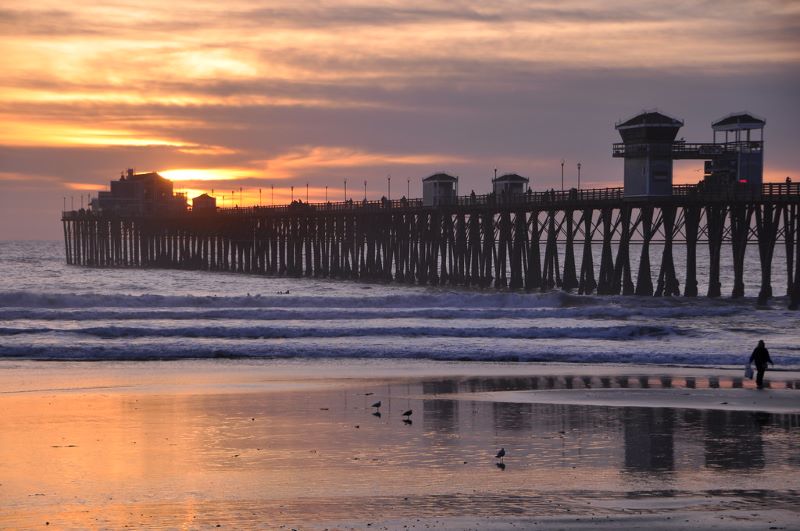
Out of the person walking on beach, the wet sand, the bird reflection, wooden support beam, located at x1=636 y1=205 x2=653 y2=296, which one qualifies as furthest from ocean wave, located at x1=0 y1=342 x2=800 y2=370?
wooden support beam, located at x1=636 y1=205 x2=653 y2=296

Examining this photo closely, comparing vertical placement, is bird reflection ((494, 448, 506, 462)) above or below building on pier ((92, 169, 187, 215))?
below

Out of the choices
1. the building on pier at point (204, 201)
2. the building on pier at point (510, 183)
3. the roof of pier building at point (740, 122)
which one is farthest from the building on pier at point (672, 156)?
the building on pier at point (204, 201)

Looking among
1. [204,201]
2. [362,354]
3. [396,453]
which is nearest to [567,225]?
[362,354]

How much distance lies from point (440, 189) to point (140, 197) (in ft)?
197

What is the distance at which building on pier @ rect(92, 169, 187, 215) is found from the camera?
12181cm

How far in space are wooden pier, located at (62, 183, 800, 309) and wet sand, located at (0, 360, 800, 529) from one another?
28.3m

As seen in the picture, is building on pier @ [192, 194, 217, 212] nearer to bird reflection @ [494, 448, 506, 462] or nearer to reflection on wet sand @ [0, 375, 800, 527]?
reflection on wet sand @ [0, 375, 800, 527]

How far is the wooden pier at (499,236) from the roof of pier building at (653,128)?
8.24 ft

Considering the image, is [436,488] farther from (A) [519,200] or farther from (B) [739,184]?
(A) [519,200]

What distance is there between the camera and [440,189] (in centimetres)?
7200

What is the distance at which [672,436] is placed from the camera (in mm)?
15961

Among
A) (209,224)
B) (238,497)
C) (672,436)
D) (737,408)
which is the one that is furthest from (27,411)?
(209,224)

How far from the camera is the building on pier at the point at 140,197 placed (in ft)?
400

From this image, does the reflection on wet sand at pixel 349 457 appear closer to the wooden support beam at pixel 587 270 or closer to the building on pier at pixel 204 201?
the wooden support beam at pixel 587 270
